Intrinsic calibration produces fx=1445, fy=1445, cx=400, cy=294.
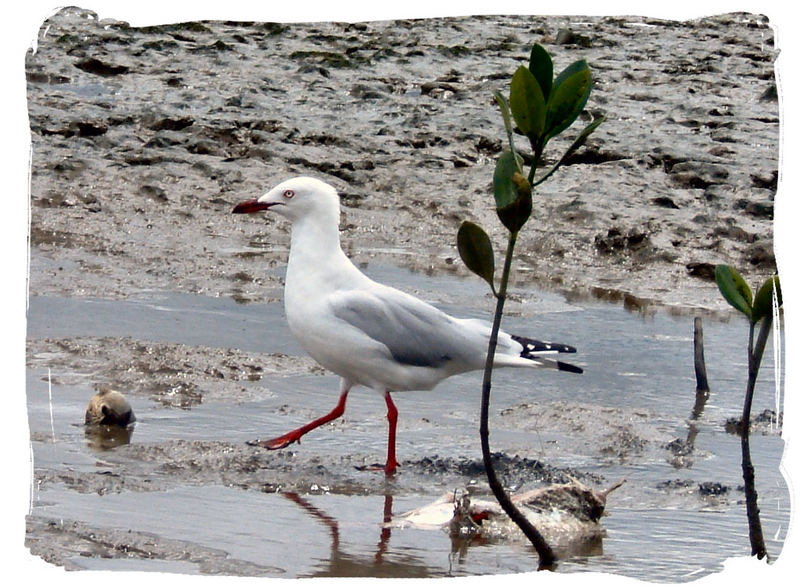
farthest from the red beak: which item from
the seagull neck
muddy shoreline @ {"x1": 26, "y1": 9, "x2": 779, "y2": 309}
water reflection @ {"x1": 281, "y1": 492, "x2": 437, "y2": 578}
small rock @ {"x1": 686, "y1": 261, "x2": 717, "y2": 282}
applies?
small rock @ {"x1": 686, "y1": 261, "x2": 717, "y2": 282}

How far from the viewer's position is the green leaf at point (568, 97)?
235 centimetres

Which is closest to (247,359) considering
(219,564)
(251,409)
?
(251,409)

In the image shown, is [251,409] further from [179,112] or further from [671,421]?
[179,112]

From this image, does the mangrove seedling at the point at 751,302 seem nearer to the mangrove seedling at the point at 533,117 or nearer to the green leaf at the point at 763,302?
the green leaf at the point at 763,302

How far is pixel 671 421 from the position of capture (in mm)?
4277

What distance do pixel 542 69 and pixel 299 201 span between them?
5.84 feet

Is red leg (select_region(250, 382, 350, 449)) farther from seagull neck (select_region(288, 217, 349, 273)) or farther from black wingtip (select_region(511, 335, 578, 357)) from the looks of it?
black wingtip (select_region(511, 335, 578, 357))

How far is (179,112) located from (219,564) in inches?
183

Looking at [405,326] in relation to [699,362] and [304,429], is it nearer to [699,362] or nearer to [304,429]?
[304,429]

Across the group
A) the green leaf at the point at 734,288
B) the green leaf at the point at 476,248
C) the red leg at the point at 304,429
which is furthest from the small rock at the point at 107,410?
the green leaf at the point at 734,288

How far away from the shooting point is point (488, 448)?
2527 millimetres

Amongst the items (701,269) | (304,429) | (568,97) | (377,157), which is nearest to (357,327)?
(304,429)

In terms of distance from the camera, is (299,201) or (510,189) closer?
(510,189)

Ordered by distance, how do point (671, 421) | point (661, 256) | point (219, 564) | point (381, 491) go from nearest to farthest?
point (219, 564) → point (381, 491) → point (671, 421) → point (661, 256)
